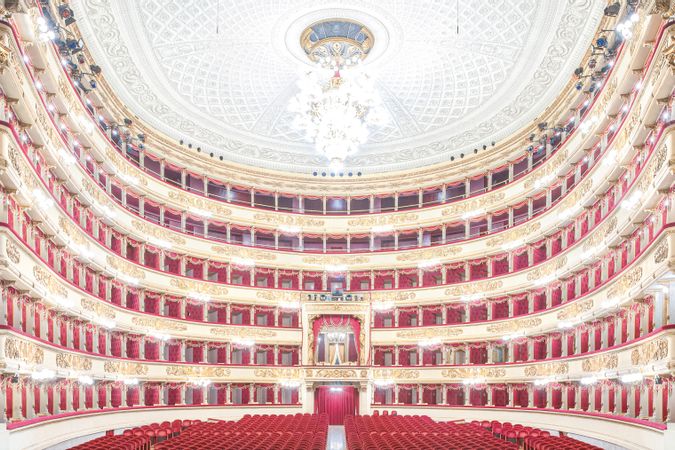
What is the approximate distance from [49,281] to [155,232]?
11766 millimetres

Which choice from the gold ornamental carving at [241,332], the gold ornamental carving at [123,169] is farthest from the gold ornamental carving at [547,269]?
the gold ornamental carving at [123,169]

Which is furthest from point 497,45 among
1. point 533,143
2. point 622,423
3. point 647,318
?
point 622,423

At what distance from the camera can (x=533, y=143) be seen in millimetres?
30844

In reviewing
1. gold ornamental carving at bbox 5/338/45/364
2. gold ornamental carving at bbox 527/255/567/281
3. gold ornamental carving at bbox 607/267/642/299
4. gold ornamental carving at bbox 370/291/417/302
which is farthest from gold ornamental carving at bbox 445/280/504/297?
gold ornamental carving at bbox 5/338/45/364

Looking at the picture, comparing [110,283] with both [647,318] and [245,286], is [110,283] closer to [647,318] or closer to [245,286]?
[245,286]

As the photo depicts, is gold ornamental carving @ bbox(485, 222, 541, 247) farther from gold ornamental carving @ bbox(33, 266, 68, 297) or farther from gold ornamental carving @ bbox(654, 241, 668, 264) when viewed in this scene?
gold ornamental carving @ bbox(33, 266, 68, 297)

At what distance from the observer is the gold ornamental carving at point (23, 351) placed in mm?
15852

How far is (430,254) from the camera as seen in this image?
35.9 m

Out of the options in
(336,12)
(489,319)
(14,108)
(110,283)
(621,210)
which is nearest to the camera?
(14,108)

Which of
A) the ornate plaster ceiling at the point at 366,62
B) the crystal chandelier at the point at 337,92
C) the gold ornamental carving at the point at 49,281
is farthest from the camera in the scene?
the crystal chandelier at the point at 337,92

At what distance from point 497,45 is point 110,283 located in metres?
18.6

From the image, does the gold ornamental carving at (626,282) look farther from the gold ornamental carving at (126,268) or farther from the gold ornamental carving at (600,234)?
the gold ornamental carving at (126,268)

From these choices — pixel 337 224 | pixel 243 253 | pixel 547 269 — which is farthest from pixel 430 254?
pixel 243 253

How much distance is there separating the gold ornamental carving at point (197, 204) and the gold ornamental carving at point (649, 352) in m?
22.6
